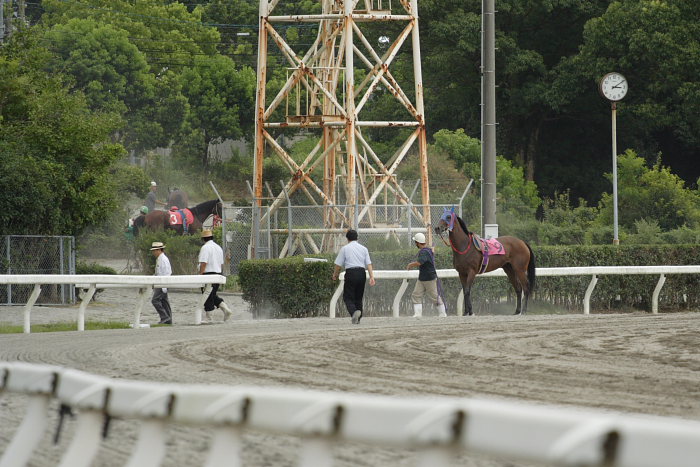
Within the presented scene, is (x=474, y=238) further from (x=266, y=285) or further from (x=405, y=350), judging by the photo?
(x=405, y=350)

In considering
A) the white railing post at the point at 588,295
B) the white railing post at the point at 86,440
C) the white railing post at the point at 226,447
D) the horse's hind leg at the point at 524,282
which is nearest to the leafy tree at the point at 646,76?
the white railing post at the point at 588,295

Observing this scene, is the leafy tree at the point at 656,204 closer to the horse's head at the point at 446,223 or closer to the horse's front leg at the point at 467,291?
the horse's front leg at the point at 467,291

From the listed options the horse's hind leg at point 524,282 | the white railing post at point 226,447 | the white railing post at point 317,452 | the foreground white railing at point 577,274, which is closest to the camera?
the white railing post at point 317,452

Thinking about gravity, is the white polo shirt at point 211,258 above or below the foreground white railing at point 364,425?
below

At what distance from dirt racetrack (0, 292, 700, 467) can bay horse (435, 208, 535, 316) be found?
9.05 ft

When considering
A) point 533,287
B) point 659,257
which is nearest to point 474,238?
point 533,287

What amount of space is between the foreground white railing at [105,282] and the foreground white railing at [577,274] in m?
2.34

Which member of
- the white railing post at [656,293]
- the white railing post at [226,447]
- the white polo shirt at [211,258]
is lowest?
the white railing post at [656,293]

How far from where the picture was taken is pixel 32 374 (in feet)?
18.9

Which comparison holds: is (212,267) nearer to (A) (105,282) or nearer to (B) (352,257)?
(A) (105,282)

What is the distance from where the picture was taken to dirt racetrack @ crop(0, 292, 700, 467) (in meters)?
7.62

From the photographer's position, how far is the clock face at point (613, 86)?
32.2 metres

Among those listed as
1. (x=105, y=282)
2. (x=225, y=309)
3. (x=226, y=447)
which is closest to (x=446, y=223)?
(x=225, y=309)

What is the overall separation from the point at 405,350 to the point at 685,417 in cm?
577
